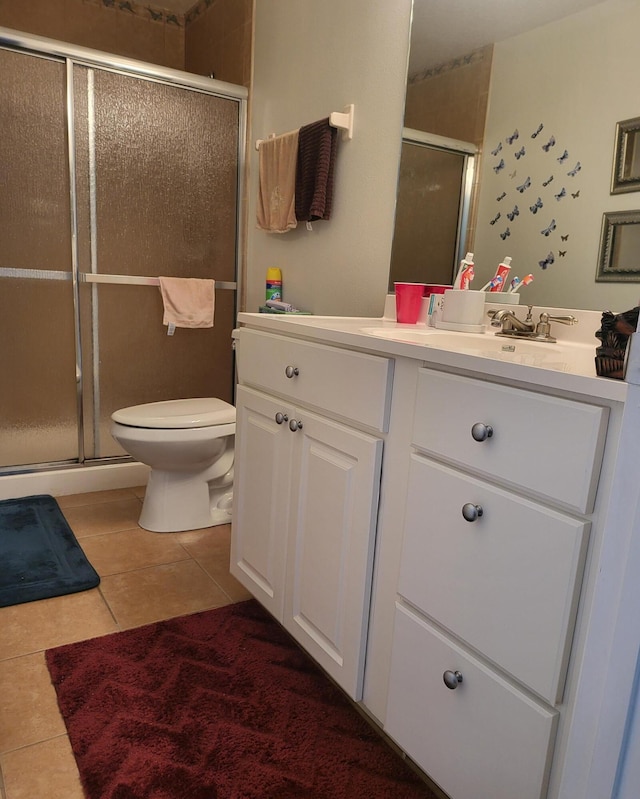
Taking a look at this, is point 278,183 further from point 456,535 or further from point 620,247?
point 456,535

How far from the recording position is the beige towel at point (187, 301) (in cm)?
263

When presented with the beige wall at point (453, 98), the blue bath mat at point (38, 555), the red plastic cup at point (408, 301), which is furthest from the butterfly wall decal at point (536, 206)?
the blue bath mat at point (38, 555)

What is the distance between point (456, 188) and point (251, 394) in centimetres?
78

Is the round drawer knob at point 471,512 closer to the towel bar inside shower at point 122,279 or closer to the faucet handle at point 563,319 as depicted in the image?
the faucet handle at point 563,319

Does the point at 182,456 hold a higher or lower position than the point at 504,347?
lower

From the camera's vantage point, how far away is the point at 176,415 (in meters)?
2.12

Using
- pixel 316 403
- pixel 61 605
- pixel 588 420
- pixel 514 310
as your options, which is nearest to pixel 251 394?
pixel 316 403

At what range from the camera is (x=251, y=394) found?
159cm

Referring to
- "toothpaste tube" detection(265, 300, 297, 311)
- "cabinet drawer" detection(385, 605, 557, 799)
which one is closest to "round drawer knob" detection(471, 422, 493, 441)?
"cabinet drawer" detection(385, 605, 557, 799)

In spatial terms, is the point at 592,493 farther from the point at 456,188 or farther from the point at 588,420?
the point at 456,188

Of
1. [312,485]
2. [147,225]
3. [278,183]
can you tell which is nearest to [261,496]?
[312,485]

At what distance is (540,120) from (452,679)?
47.8 inches

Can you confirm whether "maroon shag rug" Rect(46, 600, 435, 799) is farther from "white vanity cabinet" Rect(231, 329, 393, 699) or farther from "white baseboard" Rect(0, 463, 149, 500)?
"white baseboard" Rect(0, 463, 149, 500)

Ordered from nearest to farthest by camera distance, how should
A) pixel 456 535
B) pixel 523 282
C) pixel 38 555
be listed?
pixel 456 535 → pixel 523 282 → pixel 38 555
